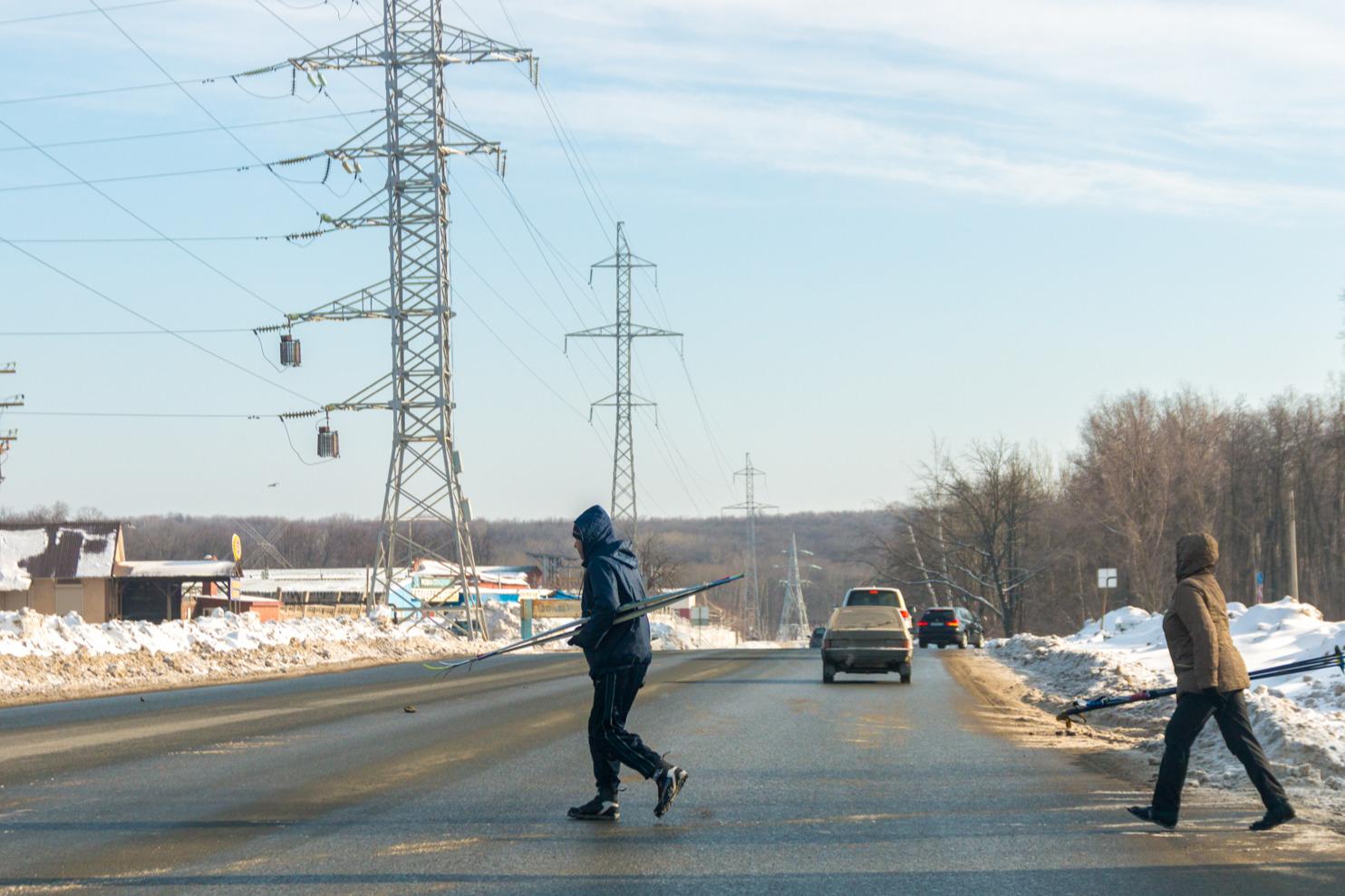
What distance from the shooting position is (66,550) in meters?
68.9

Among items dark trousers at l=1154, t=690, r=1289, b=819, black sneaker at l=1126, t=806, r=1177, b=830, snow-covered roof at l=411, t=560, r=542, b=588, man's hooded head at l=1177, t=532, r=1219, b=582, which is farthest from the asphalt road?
snow-covered roof at l=411, t=560, r=542, b=588

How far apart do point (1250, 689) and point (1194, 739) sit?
737cm

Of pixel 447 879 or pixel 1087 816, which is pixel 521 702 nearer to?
pixel 1087 816

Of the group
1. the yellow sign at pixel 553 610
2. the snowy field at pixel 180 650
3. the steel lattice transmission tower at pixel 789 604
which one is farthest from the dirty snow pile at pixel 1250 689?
the steel lattice transmission tower at pixel 789 604

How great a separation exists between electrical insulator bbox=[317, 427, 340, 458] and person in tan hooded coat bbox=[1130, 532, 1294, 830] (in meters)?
37.5

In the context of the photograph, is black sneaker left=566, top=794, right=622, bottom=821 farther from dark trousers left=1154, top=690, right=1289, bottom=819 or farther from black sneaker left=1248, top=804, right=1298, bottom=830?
black sneaker left=1248, top=804, right=1298, bottom=830

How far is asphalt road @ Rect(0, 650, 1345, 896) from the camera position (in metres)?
7.47

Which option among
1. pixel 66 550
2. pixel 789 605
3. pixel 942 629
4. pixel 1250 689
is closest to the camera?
pixel 1250 689

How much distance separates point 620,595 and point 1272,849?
13.9 ft

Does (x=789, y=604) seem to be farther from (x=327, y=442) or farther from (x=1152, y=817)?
(x=1152, y=817)

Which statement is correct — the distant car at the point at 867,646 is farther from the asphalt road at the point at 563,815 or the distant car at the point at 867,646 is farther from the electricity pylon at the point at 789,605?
the electricity pylon at the point at 789,605

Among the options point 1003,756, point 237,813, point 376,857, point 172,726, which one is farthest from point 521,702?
point 376,857

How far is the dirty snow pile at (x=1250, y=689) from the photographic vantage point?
11.8 meters

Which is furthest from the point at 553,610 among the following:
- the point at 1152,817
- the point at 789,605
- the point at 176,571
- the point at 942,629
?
the point at 789,605
